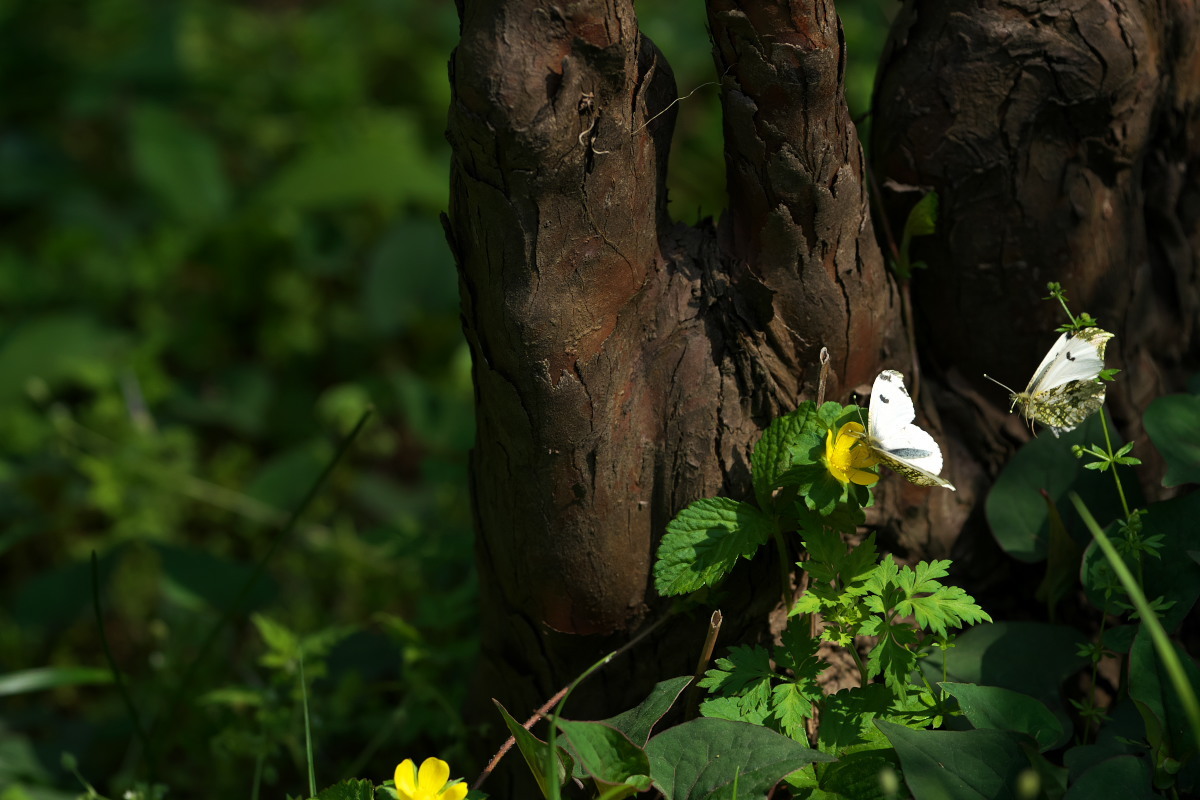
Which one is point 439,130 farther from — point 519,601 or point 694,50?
point 519,601

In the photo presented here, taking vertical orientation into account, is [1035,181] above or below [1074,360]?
above

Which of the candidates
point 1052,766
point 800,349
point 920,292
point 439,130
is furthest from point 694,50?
point 1052,766

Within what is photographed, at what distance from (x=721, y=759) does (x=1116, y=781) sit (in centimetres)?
38

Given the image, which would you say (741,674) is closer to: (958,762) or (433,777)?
(958,762)

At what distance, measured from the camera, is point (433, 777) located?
98 cm

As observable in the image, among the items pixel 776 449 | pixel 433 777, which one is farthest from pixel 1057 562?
pixel 433 777

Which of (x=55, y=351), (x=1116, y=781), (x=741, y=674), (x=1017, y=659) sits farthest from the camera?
(x=55, y=351)

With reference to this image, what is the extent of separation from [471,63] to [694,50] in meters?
2.44

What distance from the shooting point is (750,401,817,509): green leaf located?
3.48 feet

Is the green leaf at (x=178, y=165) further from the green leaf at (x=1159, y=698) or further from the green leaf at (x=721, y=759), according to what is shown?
the green leaf at (x=1159, y=698)

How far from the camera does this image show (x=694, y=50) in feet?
10.4

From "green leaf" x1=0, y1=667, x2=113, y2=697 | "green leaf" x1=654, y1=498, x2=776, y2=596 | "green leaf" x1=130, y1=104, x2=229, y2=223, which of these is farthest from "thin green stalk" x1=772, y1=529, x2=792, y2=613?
"green leaf" x1=130, y1=104, x2=229, y2=223

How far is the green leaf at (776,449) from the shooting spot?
1060 mm

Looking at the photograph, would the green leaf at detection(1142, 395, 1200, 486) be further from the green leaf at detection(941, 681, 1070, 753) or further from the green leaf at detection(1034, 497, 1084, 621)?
the green leaf at detection(941, 681, 1070, 753)
